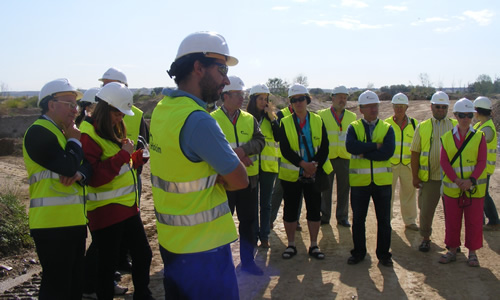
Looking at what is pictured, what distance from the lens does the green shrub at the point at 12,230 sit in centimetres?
580

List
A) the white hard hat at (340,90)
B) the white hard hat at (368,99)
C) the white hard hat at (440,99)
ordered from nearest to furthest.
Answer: the white hard hat at (368,99) → the white hard hat at (440,99) → the white hard hat at (340,90)

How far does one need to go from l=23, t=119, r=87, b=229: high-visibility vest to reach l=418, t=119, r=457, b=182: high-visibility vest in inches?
194

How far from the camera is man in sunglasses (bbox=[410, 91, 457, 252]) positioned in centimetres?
627

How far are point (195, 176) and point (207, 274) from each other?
2.00 feet

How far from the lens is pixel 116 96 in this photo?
404cm

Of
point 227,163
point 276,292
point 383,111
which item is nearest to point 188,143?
point 227,163

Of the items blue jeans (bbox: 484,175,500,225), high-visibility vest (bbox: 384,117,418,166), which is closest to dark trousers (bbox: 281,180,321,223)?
high-visibility vest (bbox: 384,117,418,166)

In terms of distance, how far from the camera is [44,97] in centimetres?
371

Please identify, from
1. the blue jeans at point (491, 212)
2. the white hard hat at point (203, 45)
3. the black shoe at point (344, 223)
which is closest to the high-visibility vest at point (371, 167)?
the black shoe at point (344, 223)

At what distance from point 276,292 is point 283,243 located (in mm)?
1691

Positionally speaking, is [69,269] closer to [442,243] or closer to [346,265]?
[346,265]

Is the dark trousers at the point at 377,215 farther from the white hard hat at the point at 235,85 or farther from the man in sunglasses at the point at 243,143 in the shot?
the white hard hat at the point at 235,85

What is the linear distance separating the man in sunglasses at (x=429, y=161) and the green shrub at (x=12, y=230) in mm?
5668

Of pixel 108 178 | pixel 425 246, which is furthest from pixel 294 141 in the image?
pixel 108 178
